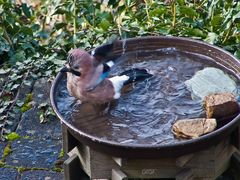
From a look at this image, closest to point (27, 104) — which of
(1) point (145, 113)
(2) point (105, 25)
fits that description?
(2) point (105, 25)

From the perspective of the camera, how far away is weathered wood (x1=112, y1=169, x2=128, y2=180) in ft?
8.10

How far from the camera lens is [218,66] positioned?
295cm

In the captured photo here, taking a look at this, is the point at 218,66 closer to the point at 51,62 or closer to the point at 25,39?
the point at 51,62

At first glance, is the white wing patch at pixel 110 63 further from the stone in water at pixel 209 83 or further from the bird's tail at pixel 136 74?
the stone in water at pixel 209 83

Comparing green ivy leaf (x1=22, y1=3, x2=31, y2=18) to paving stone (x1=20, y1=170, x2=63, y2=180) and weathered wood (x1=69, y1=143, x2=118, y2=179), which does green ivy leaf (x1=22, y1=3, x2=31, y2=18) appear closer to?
paving stone (x1=20, y1=170, x2=63, y2=180)

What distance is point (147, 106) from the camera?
2729 millimetres

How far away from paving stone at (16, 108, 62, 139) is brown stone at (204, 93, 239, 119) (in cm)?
118

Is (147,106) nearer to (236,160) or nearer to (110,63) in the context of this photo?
(110,63)

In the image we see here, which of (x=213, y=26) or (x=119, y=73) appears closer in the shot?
(x=119, y=73)

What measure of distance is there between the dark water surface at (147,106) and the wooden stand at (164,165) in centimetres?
9

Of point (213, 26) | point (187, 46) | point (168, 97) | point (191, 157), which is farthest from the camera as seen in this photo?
point (213, 26)

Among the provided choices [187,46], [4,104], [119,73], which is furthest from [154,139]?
[4,104]

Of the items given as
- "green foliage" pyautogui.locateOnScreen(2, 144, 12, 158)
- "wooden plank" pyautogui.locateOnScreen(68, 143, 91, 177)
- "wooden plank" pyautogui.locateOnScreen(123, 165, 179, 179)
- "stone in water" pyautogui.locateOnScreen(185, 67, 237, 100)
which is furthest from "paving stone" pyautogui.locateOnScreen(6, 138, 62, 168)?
"stone in water" pyautogui.locateOnScreen(185, 67, 237, 100)

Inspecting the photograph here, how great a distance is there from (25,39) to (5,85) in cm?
52
